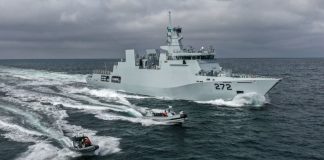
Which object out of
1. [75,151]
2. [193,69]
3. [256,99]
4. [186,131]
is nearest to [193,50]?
[193,69]

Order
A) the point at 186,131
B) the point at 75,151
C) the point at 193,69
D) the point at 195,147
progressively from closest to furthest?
the point at 75,151 < the point at 195,147 < the point at 186,131 < the point at 193,69

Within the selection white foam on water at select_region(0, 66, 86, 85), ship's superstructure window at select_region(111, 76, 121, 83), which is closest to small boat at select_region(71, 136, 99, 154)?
ship's superstructure window at select_region(111, 76, 121, 83)

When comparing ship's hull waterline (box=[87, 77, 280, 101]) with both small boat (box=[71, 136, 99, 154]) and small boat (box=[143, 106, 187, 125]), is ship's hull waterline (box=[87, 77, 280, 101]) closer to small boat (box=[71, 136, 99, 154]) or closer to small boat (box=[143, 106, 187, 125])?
small boat (box=[143, 106, 187, 125])

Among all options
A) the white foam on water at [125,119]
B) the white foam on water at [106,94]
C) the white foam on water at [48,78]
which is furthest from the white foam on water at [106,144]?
the white foam on water at [48,78]

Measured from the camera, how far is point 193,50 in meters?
45.2

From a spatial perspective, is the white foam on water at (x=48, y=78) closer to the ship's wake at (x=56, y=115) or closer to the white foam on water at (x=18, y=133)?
the ship's wake at (x=56, y=115)

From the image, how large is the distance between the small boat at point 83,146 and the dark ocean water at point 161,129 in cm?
46

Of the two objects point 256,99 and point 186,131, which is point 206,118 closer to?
point 186,131

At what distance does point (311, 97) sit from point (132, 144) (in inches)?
1442

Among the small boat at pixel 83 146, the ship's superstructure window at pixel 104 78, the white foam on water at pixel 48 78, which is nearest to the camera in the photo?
the small boat at pixel 83 146

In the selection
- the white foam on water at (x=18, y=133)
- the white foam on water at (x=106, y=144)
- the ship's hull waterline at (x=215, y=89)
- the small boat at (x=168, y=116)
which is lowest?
the white foam on water at (x=106, y=144)

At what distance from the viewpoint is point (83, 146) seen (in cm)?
2242

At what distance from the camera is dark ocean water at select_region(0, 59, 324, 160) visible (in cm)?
2355

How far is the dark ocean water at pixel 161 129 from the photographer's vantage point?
23.5 meters
